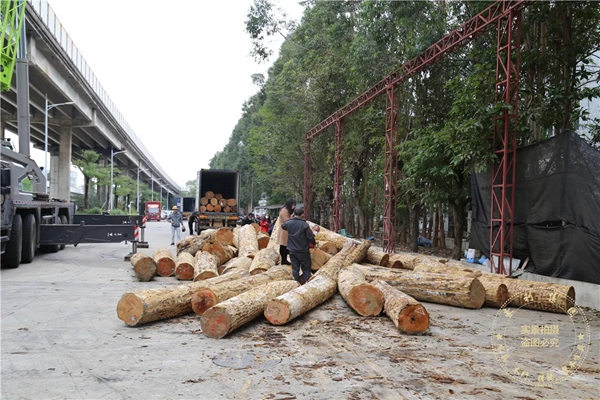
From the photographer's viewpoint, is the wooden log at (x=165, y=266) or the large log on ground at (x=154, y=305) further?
the wooden log at (x=165, y=266)

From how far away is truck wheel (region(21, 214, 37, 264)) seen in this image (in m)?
11.7

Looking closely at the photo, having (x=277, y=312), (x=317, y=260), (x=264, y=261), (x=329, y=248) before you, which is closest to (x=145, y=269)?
(x=264, y=261)

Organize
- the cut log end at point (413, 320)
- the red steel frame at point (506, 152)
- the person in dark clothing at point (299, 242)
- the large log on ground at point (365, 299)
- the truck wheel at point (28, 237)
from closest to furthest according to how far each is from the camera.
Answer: the cut log end at point (413, 320), the large log on ground at point (365, 299), the person in dark clothing at point (299, 242), the red steel frame at point (506, 152), the truck wheel at point (28, 237)

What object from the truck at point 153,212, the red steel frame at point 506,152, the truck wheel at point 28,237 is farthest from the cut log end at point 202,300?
the truck at point 153,212

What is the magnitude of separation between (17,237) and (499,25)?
12488mm

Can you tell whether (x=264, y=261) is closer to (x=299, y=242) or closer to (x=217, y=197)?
(x=299, y=242)

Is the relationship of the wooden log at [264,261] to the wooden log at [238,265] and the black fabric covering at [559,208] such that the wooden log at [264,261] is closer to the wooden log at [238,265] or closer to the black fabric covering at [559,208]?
the wooden log at [238,265]

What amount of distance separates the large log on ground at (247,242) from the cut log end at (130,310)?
5.33m

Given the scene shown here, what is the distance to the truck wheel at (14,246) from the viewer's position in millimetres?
10977

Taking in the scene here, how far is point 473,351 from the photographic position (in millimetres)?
5363

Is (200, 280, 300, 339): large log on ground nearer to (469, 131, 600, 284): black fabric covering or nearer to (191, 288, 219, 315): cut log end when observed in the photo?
(191, 288, 219, 315): cut log end

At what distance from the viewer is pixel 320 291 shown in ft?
24.5
